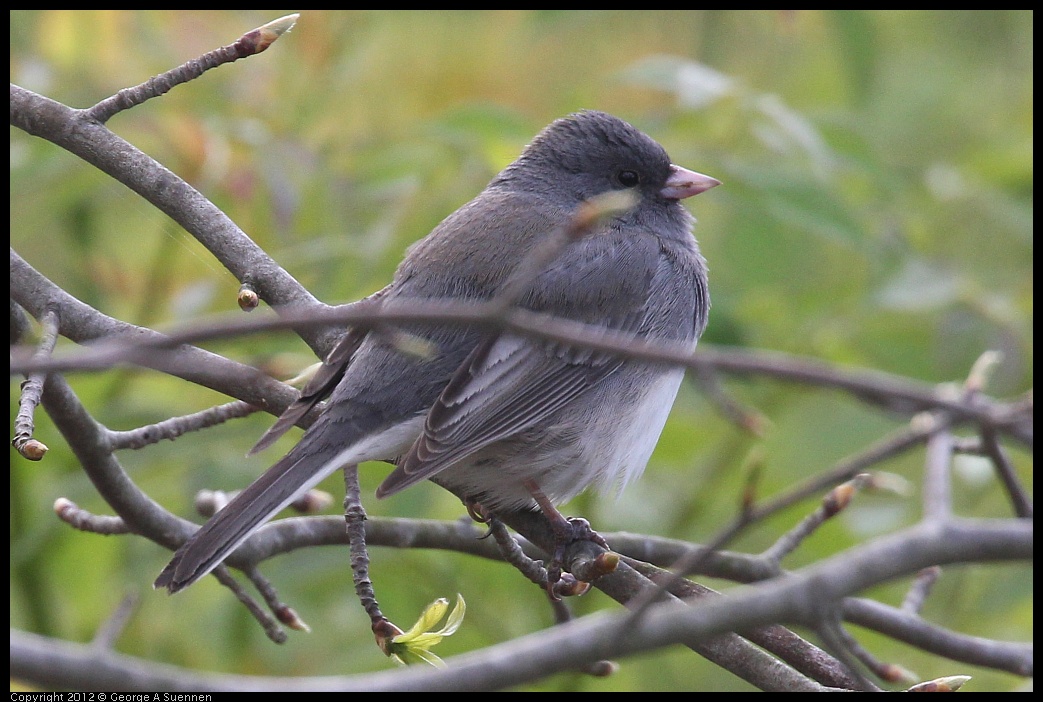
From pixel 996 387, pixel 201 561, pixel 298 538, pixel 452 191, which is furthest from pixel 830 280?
pixel 201 561

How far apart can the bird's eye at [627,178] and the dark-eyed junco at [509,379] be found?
0.59 ft

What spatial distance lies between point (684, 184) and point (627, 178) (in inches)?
6.9

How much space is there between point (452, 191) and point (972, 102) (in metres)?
3.48

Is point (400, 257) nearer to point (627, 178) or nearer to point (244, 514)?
point (627, 178)

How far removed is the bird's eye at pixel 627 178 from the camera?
10.9ft

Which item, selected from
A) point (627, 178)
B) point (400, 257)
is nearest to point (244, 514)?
point (400, 257)

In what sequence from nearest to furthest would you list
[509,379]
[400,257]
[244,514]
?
[244,514] → [509,379] → [400,257]

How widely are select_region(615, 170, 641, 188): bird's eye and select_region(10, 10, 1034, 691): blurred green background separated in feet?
0.92

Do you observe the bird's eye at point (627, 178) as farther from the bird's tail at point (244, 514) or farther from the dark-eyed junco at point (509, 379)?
the bird's tail at point (244, 514)

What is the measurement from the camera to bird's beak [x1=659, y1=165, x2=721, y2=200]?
128 inches

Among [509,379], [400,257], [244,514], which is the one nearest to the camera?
[244,514]

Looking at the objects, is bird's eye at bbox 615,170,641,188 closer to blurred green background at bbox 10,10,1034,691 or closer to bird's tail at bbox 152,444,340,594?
blurred green background at bbox 10,10,1034,691

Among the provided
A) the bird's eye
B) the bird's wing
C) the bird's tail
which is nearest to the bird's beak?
the bird's eye

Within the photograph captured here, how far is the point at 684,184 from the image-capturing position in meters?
3.29
